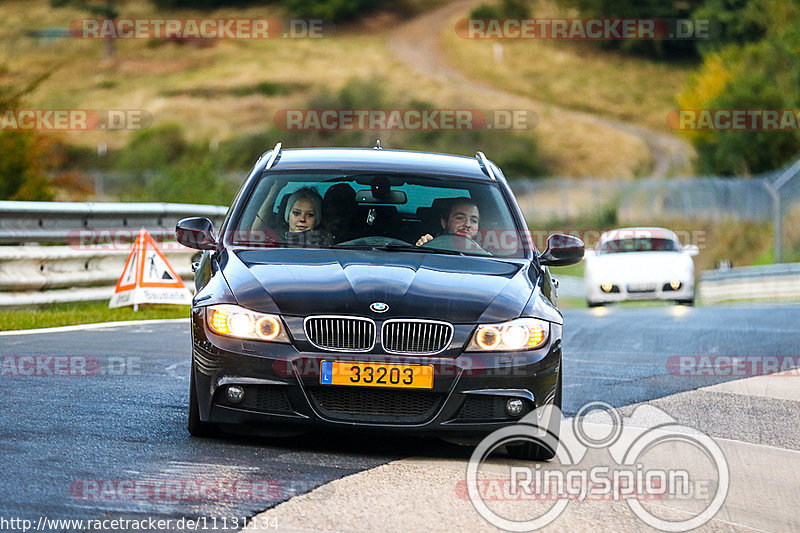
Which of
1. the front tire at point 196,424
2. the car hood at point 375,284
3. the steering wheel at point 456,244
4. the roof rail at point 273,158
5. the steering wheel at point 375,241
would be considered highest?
the roof rail at point 273,158

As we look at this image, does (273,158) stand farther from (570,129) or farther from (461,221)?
(570,129)

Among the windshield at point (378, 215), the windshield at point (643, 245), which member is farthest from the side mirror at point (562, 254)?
the windshield at point (643, 245)

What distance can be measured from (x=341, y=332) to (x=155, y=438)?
3.96 ft

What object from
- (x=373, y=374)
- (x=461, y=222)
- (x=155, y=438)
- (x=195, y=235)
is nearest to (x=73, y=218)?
(x=195, y=235)

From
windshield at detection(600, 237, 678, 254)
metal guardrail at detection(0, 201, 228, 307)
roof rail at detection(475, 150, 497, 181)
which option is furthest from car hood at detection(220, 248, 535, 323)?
windshield at detection(600, 237, 678, 254)

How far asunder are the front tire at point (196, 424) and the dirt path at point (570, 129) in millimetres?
66355

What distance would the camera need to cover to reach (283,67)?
103m

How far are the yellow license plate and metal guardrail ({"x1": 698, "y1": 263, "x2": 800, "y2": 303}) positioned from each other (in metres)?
23.5

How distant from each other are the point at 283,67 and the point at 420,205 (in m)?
96.1

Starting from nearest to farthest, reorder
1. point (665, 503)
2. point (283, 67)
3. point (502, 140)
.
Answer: point (665, 503) < point (502, 140) < point (283, 67)

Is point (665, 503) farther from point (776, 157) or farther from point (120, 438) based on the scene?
point (776, 157)

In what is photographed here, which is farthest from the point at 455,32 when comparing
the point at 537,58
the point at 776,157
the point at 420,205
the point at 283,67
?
the point at 420,205

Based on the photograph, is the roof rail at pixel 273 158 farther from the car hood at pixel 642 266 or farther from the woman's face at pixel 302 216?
the car hood at pixel 642 266

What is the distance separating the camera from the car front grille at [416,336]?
6.86 metres
